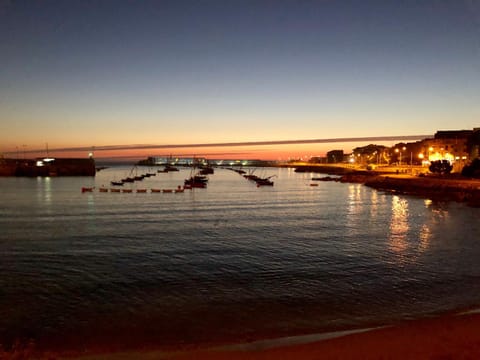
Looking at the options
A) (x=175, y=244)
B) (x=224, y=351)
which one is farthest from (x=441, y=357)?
(x=175, y=244)

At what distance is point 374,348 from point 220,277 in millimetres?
8333

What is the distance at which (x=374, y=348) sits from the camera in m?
8.87

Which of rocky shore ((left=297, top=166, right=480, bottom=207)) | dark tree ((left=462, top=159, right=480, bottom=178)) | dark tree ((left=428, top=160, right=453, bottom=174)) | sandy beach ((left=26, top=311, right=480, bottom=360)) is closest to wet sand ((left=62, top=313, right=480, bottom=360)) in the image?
sandy beach ((left=26, top=311, right=480, bottom=360))

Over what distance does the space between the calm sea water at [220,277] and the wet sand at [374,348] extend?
0.93 meters

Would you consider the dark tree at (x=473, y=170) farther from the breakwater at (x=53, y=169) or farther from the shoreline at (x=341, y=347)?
the breakwater at (x=53, y=169)

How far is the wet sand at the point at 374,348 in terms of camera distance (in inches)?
334

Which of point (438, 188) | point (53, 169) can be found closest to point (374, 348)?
point (438, 188)

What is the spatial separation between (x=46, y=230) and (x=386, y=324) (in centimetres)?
2431

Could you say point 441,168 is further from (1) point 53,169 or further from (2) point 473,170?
(1) point 53,169

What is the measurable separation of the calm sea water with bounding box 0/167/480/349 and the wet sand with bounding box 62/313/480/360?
0.93m

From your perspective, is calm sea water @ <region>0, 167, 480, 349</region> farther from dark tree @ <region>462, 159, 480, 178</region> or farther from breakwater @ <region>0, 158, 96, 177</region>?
breakwater @ <region>0, 158, 96, 177</region>

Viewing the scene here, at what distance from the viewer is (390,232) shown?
27188 mm

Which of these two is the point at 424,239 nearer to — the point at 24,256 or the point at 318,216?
the point at 318,216

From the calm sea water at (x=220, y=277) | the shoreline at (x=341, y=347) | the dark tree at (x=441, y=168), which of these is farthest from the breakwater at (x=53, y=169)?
the shoreline at (x=341, y=347)
